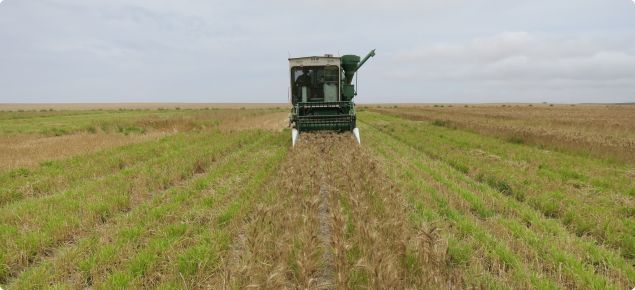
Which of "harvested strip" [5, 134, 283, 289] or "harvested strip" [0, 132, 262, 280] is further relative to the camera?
"harvested strip" [0, 132, 262, 280]

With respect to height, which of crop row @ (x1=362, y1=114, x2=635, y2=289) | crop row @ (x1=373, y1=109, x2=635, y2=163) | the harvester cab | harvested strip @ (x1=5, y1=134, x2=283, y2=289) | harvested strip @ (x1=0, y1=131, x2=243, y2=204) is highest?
the harvester cab

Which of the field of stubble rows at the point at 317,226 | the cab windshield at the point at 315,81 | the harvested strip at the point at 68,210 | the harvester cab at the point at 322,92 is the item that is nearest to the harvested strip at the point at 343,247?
the field of stubble rows at the point at 317,226

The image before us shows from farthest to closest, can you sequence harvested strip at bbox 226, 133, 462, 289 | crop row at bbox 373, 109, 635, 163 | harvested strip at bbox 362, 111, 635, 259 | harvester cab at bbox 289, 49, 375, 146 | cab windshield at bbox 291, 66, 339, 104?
1. cab windshield at bbox 291, 66, 339, 104
2. harvester cab at bbox 289, 49, 375, 146
3. crop row at bbox 373, 109, 635, 163
4. harvested strip at bbox 362, 111, 635, 259
5. harvested strip at bbox 226, 133, 462, 289

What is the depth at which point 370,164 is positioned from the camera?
6219 mm

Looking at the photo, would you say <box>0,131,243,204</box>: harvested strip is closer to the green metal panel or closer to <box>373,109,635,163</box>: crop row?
the green metal panel

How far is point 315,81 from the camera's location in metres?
12.3

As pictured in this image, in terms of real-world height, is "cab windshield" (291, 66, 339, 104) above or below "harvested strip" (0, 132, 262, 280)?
above

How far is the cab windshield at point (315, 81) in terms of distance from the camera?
39.5 feet

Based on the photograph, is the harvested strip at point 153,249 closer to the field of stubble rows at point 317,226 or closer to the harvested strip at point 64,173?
the field of stubble rows at point 317,226

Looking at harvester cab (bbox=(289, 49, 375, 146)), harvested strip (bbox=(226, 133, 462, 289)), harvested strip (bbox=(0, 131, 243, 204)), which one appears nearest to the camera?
harvested strip (bbox=(226, 133, 462, 289))

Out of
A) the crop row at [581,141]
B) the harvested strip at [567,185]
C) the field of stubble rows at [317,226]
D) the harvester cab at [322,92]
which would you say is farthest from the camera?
the harvester cab at [322,92]

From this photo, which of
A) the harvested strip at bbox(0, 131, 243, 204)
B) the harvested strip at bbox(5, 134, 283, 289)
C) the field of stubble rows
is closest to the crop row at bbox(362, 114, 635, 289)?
the field of stubble rows

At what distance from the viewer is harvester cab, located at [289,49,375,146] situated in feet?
34.5

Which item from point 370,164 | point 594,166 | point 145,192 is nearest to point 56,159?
point 145,192
